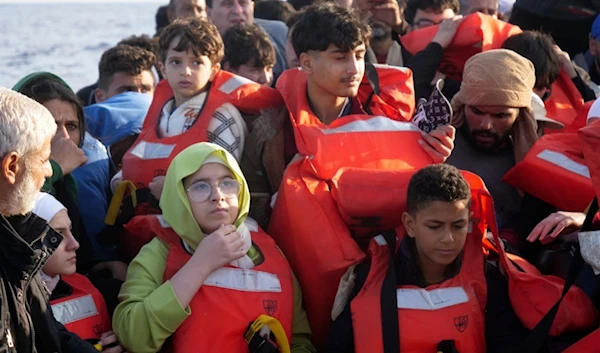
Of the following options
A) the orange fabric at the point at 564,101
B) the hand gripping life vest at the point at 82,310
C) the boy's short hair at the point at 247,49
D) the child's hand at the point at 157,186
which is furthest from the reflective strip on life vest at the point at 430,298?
the boy's short hair at the point at 247,49

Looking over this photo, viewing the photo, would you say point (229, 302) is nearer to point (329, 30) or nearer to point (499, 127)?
point (329, 30)

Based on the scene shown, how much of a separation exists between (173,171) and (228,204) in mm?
268

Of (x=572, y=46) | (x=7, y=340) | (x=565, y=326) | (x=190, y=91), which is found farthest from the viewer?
(x=572, y=46)

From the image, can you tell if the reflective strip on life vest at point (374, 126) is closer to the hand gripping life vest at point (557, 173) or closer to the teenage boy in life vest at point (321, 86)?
the teenage boy in life vest at point (321, 86)

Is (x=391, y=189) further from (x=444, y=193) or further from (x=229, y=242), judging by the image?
(x=229, y=242)

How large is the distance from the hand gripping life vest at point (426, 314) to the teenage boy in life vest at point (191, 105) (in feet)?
3.53

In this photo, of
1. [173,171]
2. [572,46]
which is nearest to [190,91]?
[173,171]

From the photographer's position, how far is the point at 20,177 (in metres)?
2.82

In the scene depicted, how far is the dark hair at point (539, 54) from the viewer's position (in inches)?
203

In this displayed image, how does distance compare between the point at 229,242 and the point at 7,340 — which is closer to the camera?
the point at 7,340

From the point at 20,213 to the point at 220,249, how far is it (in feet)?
3.24

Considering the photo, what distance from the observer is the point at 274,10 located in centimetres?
811

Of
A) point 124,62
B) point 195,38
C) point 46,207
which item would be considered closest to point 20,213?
point 46,207

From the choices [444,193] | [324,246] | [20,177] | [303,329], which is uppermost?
[20,177]
